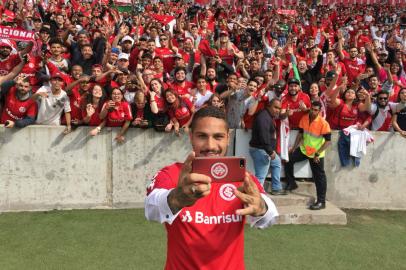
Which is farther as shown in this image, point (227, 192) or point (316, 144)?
point (316, 144)

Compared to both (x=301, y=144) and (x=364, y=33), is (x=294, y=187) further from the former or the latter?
(x=364, y=33)

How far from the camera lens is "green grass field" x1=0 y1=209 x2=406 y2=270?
574cm

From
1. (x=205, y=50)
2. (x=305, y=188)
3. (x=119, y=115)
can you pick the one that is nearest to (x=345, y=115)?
(x=305, y=188)

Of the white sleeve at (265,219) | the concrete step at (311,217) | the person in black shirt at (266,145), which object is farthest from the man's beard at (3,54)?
the white sleeve at (265,219)

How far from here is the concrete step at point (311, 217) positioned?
719 cm

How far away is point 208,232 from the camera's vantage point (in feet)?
8.07

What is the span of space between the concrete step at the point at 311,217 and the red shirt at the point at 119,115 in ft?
9.74

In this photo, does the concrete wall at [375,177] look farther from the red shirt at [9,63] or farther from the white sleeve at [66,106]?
the red shirt at [9,63]

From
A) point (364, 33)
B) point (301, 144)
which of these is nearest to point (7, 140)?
point (301, 144)

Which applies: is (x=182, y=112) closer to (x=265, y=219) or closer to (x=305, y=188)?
(x=305, y=188)

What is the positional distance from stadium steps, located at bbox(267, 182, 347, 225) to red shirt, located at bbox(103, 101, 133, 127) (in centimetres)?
285

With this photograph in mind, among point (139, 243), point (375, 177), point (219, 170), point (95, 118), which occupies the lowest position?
point (139, 243)

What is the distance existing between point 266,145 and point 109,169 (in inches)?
104

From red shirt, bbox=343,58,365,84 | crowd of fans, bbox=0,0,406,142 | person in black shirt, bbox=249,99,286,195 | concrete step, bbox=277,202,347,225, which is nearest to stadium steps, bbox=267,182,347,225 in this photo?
concrete step, bbox=277,202,347,225
